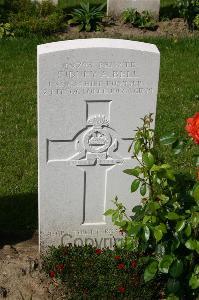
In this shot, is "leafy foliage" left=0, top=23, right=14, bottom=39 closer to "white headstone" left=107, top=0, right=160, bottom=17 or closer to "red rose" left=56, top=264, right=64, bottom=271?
"white headstone" left=107, top=0, right=160, bottom=17

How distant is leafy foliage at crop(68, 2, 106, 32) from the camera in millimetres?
10336

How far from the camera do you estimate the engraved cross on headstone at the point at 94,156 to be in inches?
186

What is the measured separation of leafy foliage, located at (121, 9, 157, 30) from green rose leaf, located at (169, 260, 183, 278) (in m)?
6.84

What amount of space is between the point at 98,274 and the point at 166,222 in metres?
0.68

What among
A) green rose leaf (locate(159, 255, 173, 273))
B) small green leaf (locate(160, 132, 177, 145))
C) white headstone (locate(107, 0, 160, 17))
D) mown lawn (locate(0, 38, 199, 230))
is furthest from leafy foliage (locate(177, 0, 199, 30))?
Answer: green rose leaf (locate(159, 255, 173, 273))

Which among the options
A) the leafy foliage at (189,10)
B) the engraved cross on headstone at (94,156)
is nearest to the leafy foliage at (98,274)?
the engraved cross on headstone at (94,156)

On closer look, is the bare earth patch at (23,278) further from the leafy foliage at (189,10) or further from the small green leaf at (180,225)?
the leafy foliage at (189,10)

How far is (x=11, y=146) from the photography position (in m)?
6.93

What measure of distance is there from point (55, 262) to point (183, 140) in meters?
1.36

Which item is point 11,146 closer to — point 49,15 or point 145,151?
point 145,151

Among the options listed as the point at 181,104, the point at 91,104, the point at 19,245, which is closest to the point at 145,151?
the point at 91,104

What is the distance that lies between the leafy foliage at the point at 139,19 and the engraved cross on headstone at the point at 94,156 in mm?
6008

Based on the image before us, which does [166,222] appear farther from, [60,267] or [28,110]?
[28,110]

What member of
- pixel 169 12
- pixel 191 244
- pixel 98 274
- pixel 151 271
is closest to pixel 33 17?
pixel 169 12
